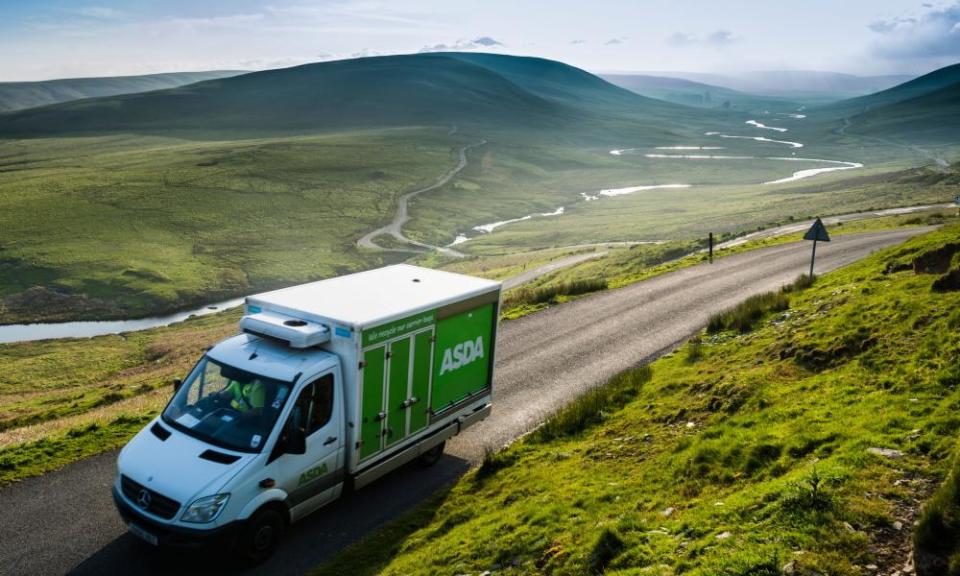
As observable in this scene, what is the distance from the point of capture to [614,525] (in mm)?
9695

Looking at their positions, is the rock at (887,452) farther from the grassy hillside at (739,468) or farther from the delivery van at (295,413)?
the delivery van at (295,413)

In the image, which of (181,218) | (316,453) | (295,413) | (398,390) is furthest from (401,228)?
(295,413)

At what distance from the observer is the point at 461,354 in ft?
50.2

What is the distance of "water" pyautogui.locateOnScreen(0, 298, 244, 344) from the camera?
62125 millimetres

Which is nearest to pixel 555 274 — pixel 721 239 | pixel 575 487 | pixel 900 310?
pixel 721 239

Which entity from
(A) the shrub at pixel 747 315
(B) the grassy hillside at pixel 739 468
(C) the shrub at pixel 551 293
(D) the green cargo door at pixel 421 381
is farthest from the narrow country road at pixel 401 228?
(D) the green cargo door at pixel 421 381

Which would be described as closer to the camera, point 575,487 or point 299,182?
point 575,487

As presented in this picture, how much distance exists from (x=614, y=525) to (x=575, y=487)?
2.53 metres

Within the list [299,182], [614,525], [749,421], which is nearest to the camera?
[614,525]

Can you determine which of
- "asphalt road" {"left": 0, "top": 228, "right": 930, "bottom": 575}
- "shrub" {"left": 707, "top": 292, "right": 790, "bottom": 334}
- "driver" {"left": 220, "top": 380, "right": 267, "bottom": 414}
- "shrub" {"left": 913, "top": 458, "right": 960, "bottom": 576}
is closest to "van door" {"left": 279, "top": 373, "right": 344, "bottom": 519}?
"driver" {"left": 220, "top": 380, "right": 267, "bottom": 414}

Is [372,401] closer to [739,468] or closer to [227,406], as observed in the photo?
[227,406]

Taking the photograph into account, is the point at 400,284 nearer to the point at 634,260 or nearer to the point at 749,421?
the point at 749,421

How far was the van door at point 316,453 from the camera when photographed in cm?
1181

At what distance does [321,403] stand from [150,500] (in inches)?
125
